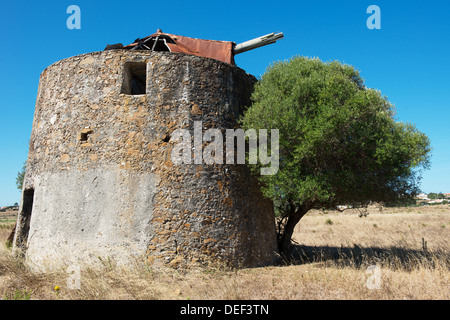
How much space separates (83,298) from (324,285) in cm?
439

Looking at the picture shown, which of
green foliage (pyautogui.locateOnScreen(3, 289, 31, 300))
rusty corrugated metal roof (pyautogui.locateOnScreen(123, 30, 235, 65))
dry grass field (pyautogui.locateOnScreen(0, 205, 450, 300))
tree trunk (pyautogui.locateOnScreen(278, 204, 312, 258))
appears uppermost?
rusty corrugated metal roof (pyautogui.locateOnScreen(123, 30, 235, 65))

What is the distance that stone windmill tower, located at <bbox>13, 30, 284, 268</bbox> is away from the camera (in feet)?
25.2

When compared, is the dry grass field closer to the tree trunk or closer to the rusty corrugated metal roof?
the tree trunk

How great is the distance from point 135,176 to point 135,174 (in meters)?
0.05

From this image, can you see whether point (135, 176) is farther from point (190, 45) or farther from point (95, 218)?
point (190, 45)

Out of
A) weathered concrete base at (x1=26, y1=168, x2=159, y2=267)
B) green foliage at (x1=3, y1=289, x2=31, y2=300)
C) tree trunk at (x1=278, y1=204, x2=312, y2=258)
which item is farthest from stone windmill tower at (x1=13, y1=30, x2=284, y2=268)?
tree trunk at (x1=278, y1=204, x2=312, y2=258)

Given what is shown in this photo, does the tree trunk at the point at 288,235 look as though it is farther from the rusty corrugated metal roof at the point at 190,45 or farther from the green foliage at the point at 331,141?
the rusty corrugated metal roof at the point at 190,45

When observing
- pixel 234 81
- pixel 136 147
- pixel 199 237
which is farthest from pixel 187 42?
pixel 199 237

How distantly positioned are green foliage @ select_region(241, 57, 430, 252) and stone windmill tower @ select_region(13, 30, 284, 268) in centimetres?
111

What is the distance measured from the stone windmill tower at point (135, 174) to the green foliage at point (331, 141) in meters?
1.11

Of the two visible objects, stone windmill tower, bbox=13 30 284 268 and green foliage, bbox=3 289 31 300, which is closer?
green foliage, bbox=3 289 31 300

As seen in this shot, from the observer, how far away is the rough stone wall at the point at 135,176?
767 centimetres

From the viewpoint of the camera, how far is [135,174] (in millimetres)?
7852

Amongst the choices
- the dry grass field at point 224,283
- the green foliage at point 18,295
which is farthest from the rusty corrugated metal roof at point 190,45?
the green foliage at point 18,295
